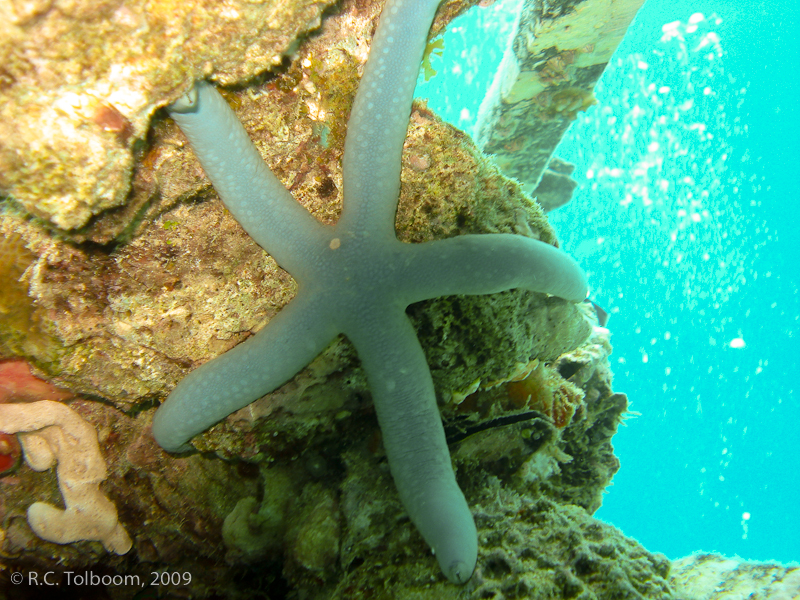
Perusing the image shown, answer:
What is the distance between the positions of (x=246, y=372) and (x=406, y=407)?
1.04 metres

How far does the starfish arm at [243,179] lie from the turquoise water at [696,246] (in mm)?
31947

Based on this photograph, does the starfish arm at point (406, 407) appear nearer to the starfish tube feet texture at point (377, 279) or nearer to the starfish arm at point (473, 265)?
the starfish tube feet texture at point (377, 279)

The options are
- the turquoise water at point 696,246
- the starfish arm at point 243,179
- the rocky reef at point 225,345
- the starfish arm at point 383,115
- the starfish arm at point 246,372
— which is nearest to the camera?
the rocky reef at point 225,345

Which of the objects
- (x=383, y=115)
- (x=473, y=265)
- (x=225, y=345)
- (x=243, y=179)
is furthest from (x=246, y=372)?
(x=383, y=115)

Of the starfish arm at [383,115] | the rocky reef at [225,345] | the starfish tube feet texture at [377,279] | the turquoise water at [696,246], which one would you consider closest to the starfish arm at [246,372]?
the starfish tube feet texture at [377,279]

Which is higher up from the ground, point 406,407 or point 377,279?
point 377,279

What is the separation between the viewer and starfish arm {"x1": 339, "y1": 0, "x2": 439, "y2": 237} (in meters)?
2.19

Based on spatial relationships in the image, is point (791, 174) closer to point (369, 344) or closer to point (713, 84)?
point (713, 84)

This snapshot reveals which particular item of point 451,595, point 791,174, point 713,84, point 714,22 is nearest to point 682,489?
point 791,174

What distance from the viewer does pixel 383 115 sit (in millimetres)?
2271

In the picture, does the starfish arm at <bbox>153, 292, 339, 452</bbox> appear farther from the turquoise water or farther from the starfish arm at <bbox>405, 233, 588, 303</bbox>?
the turquoise water

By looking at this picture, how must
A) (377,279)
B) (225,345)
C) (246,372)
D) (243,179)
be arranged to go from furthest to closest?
(225,345), (377,279), (246,372), (243,179)

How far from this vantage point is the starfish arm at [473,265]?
98.0 inches

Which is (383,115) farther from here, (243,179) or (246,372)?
(246,372)
